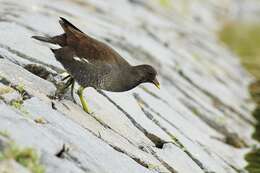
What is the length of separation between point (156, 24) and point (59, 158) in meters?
21.3

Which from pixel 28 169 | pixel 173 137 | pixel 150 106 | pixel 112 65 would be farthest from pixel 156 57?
pixel 28 169

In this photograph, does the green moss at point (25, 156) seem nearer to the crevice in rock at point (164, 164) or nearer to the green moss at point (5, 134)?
the green moss at point (5, 134)

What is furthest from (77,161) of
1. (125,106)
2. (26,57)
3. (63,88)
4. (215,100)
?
(215,100)

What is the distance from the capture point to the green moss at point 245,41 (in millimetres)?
30375

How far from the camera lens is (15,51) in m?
11.1

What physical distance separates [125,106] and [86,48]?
256cm

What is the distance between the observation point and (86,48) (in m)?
9.48

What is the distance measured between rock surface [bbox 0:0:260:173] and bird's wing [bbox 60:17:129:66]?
0.69 metres

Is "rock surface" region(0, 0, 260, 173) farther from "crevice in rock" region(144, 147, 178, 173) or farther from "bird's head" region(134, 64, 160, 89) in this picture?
"bird's head" region(134, 64, 160, 89)

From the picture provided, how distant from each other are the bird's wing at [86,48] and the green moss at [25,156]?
280 cm

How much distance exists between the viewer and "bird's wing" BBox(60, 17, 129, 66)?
9.47 m

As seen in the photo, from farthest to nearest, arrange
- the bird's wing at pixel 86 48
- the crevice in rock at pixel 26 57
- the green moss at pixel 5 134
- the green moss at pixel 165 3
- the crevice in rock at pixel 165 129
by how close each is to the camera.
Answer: the green moss at pixel 165 3
the crevice in rock at pixel 165 129
the crevice in rock at pixel 26 57
the bird's wing at pixel 86 48
the green moss at pixel 5 134

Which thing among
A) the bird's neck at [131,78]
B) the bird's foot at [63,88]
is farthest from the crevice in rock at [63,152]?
the bird's neck at [131,78]

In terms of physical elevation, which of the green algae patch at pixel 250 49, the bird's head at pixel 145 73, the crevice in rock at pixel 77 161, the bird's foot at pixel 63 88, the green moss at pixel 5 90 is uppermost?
the green algae patch at pixel 250 49
